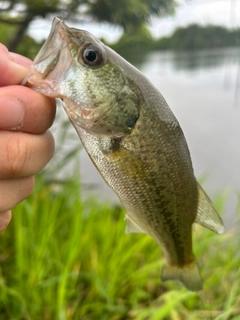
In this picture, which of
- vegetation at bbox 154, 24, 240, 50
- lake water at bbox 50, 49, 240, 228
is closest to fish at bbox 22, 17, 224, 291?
lake water at bbox 50, 49, 240, 228

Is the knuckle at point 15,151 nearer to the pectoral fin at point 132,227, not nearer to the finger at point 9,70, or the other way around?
the finger at point 9,70

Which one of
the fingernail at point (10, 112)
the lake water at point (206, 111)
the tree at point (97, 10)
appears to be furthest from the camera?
the lake water at point (206, 111)

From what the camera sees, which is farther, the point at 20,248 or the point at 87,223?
the point at 87,223

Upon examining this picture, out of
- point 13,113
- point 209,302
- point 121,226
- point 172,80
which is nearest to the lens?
point 13,113

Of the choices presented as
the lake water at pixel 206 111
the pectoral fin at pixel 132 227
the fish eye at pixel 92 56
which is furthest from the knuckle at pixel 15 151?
the lake water at pixel 206 111

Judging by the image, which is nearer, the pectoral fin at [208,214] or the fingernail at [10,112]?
the fingernail at [10,112]

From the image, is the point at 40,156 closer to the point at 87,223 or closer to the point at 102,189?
the point at 87,223

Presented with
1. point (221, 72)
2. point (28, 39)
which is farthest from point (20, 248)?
point (221, 72)

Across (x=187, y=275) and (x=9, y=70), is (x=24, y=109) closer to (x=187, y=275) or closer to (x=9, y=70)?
(x=9, y=70)
